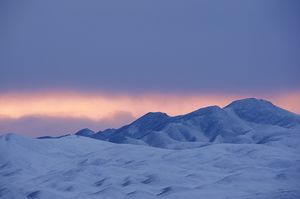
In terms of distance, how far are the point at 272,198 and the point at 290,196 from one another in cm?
495

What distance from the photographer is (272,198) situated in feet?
655

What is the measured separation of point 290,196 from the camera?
196875 millimetres
